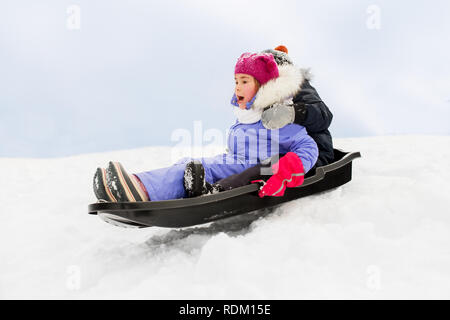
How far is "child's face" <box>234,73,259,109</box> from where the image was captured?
2094 mm

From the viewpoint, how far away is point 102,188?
1714mm

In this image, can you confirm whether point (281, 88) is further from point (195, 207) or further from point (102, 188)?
point (102, 188)

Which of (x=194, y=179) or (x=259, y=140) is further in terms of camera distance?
(x=259, y=140)

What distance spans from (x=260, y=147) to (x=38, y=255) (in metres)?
1.27

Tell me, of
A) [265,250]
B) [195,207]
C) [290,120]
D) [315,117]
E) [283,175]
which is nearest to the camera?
[265,250]

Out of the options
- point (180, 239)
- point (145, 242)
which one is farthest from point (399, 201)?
point (145, 242)

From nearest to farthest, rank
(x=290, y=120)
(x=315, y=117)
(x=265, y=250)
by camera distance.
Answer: (x=265, y=250)
(x=290, y=120)
(x=315, y=117)

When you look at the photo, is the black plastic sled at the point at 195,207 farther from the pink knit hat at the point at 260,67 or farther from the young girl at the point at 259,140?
the pink knit hat at the point at 260,67

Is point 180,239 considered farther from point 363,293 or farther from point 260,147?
point 363,293

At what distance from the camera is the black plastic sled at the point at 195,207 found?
5.50 ft

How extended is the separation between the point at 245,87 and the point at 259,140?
11.1 inches

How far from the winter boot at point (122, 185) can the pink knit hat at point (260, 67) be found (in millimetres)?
802

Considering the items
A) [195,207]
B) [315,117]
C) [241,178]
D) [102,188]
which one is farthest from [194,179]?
[315,117]

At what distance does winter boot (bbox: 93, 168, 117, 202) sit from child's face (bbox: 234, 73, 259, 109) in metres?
0.81
